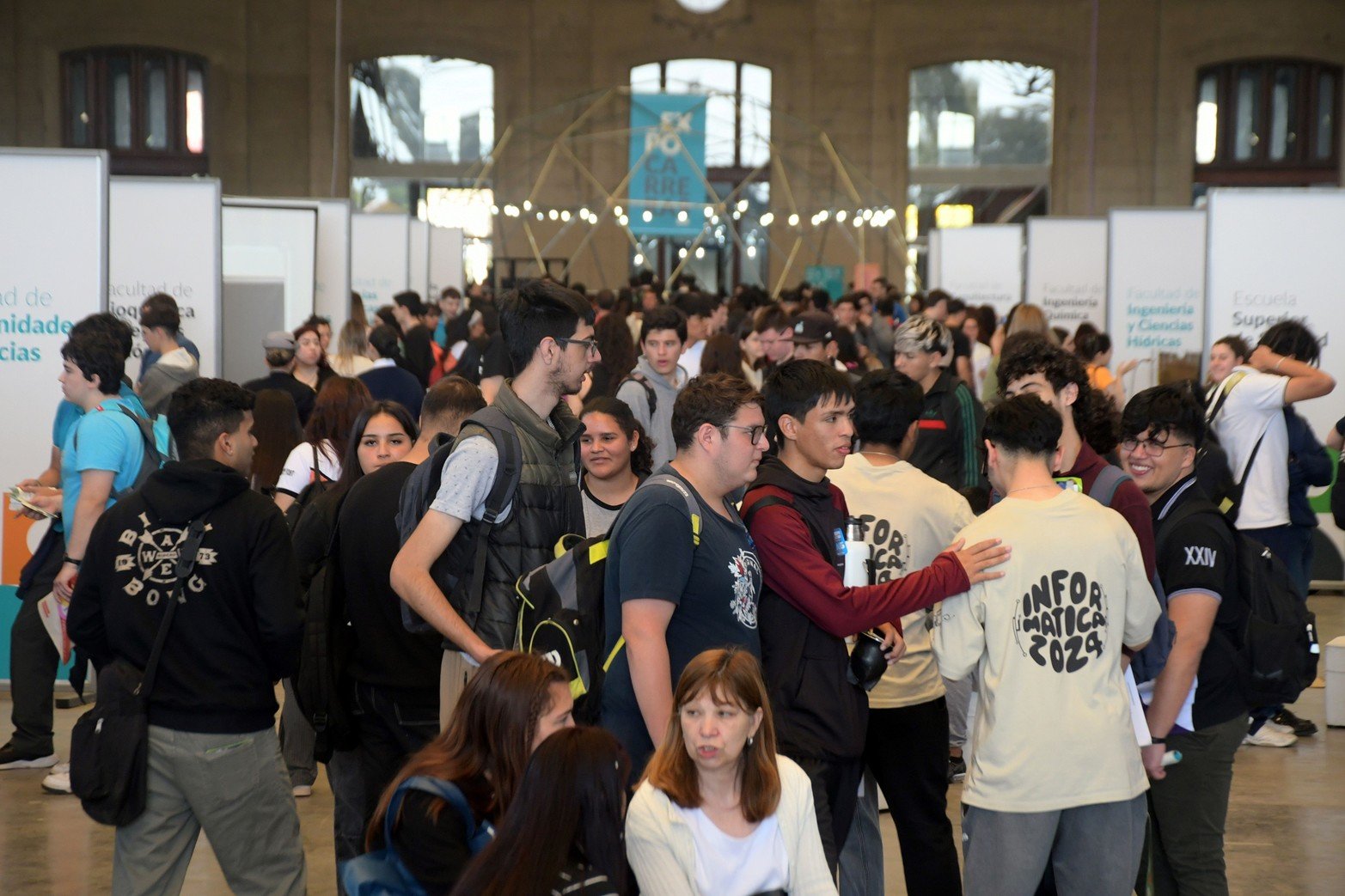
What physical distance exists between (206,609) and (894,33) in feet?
83.8

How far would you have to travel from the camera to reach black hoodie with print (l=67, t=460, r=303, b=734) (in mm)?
3678

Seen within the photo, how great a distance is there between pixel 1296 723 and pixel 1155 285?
5650mm

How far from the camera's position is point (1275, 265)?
9203mm

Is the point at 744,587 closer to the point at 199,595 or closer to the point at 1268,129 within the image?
the point at 199,595

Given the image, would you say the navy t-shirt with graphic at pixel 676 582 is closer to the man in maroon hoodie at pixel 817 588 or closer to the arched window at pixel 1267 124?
the man in maroon hoodie at pixel 817 588

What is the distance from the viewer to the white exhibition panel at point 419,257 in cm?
1708

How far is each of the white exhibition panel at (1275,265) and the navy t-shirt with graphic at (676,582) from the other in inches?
265

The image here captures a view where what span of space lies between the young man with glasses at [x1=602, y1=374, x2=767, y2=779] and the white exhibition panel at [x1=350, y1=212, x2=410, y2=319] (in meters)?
12.4

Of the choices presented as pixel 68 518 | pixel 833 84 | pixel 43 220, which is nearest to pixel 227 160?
pixel 833 84

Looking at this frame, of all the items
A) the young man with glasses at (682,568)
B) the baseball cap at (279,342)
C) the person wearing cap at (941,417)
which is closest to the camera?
the young man with glasses at (682,568)

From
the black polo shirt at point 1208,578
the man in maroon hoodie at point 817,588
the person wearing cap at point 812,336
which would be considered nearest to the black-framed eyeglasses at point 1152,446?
the black polo shirt at point 1208,578

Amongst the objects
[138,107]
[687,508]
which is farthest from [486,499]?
[138,107]

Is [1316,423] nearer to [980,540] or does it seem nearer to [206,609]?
[980,540]

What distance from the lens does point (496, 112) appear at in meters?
27.8
